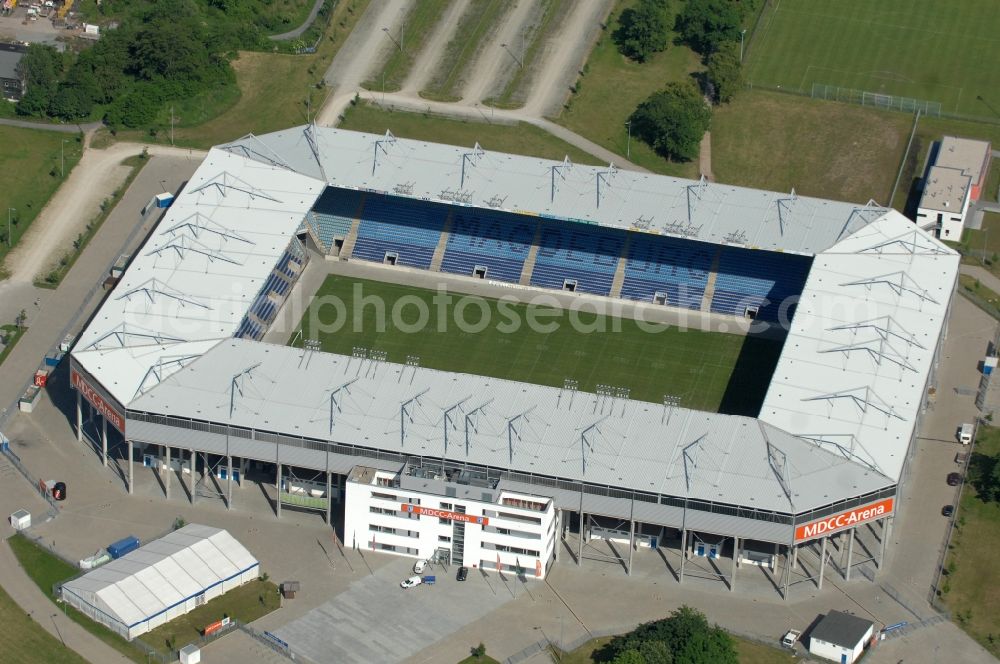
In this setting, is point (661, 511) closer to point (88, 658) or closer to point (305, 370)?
point (305, 370)

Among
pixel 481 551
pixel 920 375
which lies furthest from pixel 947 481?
pixel 481 551

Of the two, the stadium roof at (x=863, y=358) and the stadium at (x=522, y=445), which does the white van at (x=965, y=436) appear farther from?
the stadium at (x=522, y=445)

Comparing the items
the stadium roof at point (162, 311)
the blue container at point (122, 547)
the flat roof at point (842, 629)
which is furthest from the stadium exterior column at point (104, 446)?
the flat roof at point (842, 629)

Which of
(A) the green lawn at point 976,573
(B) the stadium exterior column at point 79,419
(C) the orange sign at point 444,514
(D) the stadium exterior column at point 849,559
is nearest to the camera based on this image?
(A) the green lawn at point 976,573

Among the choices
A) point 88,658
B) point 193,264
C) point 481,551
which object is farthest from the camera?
point 193,264

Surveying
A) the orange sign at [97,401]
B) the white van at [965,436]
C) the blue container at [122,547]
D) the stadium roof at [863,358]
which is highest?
the stadium roof at [863,358]

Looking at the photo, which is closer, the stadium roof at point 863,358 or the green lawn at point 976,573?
the green lawn at point 976,573

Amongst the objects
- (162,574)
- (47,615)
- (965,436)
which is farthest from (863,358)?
(47,615)

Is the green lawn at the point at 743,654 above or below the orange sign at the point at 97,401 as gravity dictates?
below
